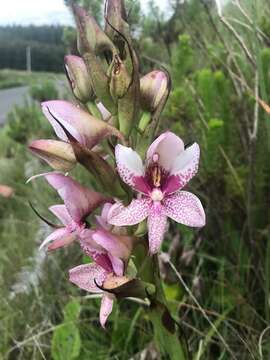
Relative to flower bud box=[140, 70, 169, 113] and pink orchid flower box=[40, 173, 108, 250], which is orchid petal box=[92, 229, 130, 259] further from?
flower bud box=[140, 70, 169, 113]

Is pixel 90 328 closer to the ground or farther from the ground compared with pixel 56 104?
closer to the ground

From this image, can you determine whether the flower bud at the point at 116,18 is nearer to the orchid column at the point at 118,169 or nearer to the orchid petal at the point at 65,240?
the orchid column at the point at 118,169

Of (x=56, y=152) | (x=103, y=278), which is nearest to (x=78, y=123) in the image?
(x=56, y=152)

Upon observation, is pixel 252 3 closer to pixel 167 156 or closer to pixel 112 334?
pixel 167 156

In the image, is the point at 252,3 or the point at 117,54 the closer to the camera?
the point at 117,54

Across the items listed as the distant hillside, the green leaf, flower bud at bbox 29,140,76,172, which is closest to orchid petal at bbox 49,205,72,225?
flower bud at bbox 29,140,76,172

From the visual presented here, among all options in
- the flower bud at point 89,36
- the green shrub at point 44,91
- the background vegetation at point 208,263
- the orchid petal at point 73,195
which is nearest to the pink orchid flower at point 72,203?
the orchid petal at point 73,195

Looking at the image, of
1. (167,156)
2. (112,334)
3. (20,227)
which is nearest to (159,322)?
(167,156)
